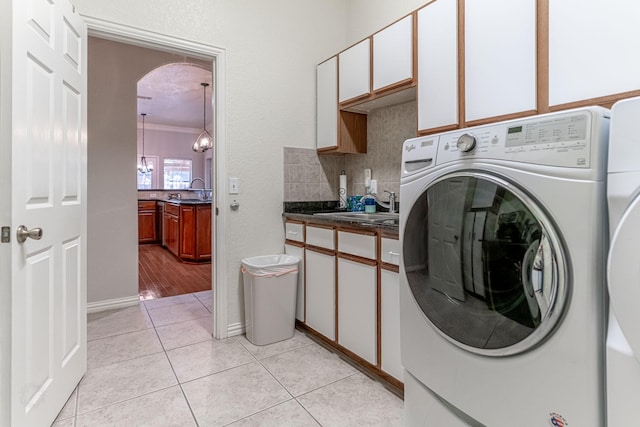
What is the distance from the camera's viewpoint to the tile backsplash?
96.6 inches

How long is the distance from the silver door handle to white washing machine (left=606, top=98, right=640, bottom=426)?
6.00 ft

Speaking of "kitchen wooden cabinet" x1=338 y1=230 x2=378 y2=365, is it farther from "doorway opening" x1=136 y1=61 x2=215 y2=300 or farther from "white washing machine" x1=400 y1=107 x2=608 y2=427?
"doorway opening" x1=136 y1=61 x2=215 y2=300

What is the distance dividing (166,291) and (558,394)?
3561 millimetres

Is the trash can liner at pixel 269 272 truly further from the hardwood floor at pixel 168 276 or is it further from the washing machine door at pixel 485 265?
the hardwood floor at pixel 168 276

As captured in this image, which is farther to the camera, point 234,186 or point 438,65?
point 234,186

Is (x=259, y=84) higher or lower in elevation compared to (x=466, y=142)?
higher

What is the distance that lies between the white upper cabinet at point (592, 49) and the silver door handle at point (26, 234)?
6.96ft

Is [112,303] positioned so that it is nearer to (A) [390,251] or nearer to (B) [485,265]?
(A) [390,251]

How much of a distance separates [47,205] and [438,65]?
6.54ft

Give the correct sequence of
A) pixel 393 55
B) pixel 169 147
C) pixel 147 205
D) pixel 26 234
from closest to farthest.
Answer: pixel 26 234 < pixel 393 55 < pixel 147 205 < pixel 169 147

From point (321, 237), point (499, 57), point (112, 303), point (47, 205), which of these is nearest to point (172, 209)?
point (112, 303)

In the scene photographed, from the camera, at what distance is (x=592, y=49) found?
1.25 metres

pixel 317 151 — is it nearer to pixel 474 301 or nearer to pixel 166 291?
pixel 474 301

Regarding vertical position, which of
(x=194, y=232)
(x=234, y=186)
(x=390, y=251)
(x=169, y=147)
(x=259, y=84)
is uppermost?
A: (x=169, y=147)
